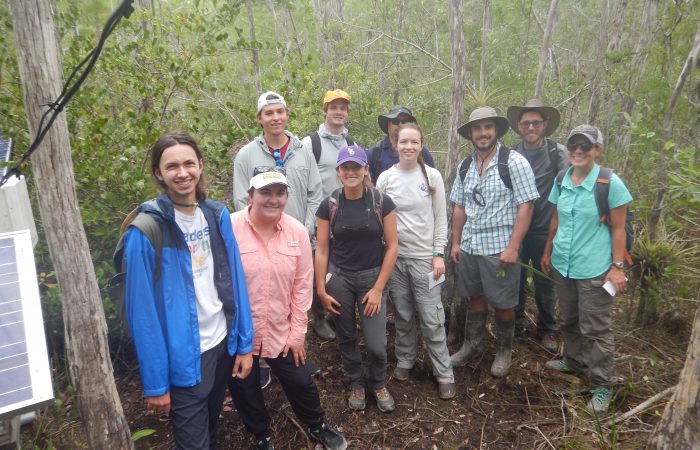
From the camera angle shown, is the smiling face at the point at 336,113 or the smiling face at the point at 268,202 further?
the smiling face at the point at 336,113

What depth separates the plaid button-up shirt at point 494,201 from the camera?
322cm

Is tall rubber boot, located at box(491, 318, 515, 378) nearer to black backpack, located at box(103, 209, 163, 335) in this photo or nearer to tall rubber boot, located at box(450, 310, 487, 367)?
tall rubber boot, located at box(450, 310, 487, 367)

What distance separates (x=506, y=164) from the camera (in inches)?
129

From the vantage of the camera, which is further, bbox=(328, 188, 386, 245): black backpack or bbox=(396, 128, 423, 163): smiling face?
bbox=(396, 128, 423, 163): smiling face

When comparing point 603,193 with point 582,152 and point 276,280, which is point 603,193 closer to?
point 582,152

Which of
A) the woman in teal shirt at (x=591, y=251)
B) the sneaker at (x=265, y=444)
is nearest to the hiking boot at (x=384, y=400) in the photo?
the sneaker at (x=265, y=444)

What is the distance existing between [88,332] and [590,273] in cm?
329

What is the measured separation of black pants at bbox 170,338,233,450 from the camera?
210 centimetres

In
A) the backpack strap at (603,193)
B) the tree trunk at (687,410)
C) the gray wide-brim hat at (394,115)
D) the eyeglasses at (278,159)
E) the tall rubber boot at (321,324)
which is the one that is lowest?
the tall rubber boot at (321,324)

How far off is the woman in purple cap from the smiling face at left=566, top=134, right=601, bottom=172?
1.43 meters

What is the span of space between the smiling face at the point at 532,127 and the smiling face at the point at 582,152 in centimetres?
63

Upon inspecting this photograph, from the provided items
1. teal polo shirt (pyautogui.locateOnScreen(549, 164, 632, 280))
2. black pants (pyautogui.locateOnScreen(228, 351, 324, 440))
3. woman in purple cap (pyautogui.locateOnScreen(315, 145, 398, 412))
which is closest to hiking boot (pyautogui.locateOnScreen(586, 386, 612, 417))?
teal polo shirt (pyautogui.locateOnScreen(549, 164, 632, 280))

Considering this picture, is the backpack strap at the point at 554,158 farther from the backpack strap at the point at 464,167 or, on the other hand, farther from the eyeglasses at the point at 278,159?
the eyeglasses at the point at 278,159

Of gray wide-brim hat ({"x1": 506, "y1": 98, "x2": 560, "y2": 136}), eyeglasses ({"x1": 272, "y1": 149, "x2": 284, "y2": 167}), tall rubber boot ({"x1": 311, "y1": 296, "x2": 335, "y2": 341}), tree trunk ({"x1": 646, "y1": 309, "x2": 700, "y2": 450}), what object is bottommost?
tall rubber boot ({"x1": 311, "y1": 296, "x2": 335, "y2": 341})
